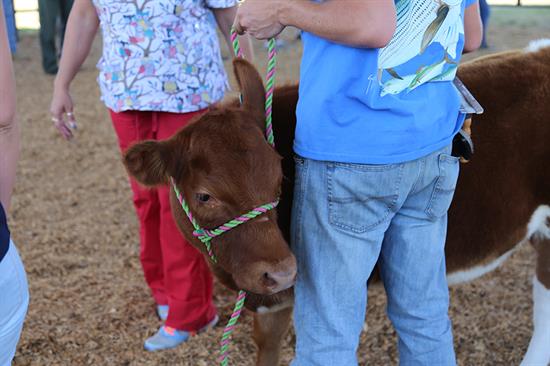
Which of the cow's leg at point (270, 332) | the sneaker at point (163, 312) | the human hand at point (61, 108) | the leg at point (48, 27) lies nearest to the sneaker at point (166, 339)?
the sneaker at point (163, 312)

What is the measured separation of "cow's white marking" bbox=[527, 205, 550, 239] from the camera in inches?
118

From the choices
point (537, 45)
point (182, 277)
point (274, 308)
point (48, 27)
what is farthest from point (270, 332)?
point (48, 27)

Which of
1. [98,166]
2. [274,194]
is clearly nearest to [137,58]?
[274,194]

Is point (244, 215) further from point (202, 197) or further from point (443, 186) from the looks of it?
point (443, 186)

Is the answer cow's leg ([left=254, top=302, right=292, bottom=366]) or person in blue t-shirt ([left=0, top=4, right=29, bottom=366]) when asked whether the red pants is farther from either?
person in blue t-shirt ([left=0, top=4, right=29, bottom=366])

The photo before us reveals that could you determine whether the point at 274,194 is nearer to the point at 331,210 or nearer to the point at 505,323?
the point at 331,210

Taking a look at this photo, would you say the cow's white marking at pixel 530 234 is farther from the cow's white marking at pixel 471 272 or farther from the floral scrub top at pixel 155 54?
the floral scrub top at pixel 155 54

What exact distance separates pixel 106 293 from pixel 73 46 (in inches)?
62.4

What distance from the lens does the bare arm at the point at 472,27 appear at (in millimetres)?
2361

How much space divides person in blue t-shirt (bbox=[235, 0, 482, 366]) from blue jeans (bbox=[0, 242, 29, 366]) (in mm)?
859

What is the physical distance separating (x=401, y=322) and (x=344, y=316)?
0.27 metres

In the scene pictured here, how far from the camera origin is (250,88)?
2391 millimetres

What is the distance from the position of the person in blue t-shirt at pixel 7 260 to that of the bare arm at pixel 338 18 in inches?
27.6

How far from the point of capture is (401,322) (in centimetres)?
233
